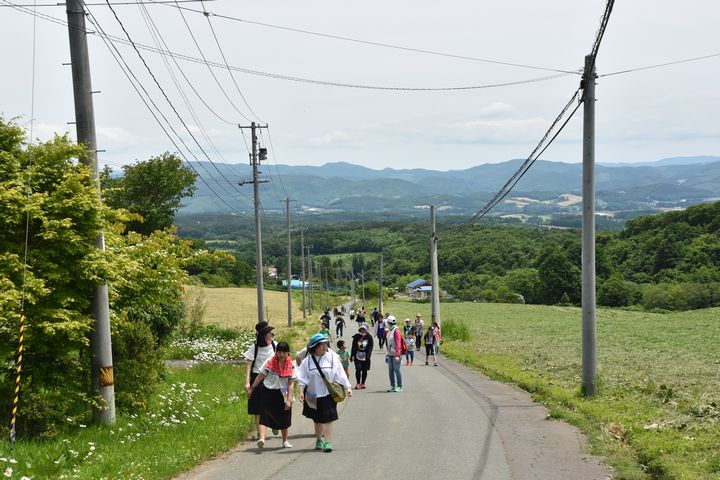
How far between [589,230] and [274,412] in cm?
774

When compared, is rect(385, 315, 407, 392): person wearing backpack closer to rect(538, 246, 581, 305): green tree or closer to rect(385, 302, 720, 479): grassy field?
rect(385, 302, 720, 479): grassy field

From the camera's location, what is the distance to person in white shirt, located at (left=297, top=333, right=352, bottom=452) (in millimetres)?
10234

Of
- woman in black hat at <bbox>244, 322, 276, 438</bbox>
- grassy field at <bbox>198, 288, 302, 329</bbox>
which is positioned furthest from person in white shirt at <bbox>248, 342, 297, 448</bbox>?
grassy field at <bbox>198, 288, 302, 329</bbox>

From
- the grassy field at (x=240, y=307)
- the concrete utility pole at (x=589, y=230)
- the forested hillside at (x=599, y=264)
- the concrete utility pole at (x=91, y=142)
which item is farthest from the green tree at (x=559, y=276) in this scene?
the concrete utility pole at (x=91, y=142)

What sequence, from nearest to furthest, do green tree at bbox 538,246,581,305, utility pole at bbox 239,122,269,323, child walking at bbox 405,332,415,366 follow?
child walking at bbox 405,332,415,366 → utility pole at bbox 239,122,269,323 → green tree at bbox 538,246,581,305

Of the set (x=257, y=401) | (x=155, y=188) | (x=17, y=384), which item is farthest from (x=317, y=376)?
(x=155, y=188)

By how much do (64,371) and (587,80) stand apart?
35.2 ft

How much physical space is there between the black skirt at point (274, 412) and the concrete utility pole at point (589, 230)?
276 inches

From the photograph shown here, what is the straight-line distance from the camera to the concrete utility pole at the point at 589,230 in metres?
14.8

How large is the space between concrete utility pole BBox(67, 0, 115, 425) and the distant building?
115m

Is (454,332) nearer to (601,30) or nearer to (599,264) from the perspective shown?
(601,30)

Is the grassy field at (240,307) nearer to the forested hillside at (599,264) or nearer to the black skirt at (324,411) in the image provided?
the forested hillside at (599,264)

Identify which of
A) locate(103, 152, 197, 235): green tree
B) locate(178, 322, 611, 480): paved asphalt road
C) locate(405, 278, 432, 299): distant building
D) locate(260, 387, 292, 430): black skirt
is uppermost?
locate(103, 152, 197, 235): green tree

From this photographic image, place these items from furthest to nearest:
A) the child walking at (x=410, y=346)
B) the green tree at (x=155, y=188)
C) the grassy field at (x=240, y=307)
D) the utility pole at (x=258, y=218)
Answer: the grassy field at (x=240, y=307) < the green tree at (x=155, y=188) < the utility pole at (x=258, y=218) < the child walking at (x=410, y=346)
